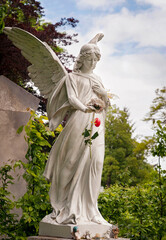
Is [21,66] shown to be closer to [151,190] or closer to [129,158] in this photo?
[151,190]

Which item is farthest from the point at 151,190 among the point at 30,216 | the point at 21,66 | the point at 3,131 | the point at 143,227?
the point at 21,66

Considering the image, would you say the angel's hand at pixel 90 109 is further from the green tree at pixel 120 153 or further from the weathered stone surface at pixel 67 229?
the green tree at pixel 120 153

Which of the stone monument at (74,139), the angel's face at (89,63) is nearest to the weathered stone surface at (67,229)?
the stone monument at (74,139)

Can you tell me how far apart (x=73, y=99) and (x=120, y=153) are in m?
20.3

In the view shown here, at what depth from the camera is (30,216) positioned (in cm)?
507

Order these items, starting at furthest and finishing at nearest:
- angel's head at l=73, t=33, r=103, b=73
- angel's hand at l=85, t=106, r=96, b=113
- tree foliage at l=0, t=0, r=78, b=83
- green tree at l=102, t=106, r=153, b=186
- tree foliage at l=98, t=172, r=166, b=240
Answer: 1. green tree at l=102, t=106, r=153, b=186
2. tree foliage at l=0, t=0, r=78, b=83
3. tree foliage at l=98, t=172, r=166, b=240
4. angel's head at l=73, t=33, r=103, b=73
5. angel's hand at l=85, t=106, r=96, b=113

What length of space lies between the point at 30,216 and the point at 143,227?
169 cm

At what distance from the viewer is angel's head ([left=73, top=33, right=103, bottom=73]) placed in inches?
182

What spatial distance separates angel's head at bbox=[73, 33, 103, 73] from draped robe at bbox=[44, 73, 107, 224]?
18cm

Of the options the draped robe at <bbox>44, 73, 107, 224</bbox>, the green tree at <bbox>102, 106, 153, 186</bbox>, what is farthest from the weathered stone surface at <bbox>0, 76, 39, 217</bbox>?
the green tree at <bbox>102, 106, 153, 186</bbox>

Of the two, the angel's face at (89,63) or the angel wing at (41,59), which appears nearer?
the angel's face at (89,63)

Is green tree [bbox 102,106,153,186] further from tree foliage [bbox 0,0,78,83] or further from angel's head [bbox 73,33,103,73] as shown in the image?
angel's head [bbox 73,33,103,73]

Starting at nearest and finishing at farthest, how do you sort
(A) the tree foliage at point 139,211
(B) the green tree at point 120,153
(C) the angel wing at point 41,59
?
1. (C) the angel wing at point 41,59
2. (A) the tree foliage at point 139,211
3. (B) the green tree at point 120,153

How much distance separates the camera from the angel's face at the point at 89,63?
15.2ft
